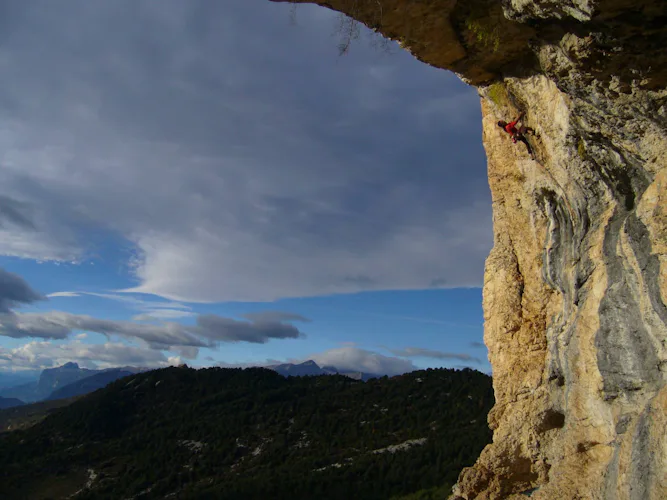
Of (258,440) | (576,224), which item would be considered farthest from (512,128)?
(258,440)

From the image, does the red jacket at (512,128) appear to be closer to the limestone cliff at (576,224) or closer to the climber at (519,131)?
the climber at (519,131)

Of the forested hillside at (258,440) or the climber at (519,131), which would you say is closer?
the climber at (519,131)

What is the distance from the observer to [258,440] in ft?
237

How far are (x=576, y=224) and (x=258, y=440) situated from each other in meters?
70.3

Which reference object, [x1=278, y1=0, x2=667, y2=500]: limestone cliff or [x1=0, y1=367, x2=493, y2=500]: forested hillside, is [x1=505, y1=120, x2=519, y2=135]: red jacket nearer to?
[x1=278, y1=0, x2=667, y2=500]: limestone cliff

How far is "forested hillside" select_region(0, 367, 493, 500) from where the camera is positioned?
4950 centimetres

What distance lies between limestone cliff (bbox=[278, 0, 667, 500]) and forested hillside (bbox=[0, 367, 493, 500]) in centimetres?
3201

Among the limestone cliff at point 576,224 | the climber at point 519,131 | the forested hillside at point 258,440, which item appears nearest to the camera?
the limestone cliff at point 576,224

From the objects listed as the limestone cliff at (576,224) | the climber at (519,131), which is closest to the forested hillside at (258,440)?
the limestone cliff at (576,224)

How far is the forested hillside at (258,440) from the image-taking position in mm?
49500

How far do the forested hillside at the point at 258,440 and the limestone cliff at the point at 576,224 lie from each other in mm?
32015

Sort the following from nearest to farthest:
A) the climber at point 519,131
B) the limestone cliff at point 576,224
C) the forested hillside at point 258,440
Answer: the limestone cliff at point 576,224
the climber at point 519,131
the forested hillside at point 258,440

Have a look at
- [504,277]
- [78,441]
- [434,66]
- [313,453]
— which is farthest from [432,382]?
[434,66]

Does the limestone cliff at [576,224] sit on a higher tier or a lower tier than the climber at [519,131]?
lower
